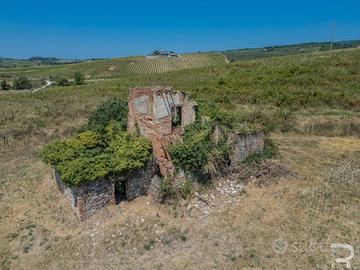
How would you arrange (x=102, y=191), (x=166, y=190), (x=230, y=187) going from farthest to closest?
(x=230, y=187) → (x=166, y=190) → (x=102, y=191)

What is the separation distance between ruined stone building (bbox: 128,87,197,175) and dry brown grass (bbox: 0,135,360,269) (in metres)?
2.17

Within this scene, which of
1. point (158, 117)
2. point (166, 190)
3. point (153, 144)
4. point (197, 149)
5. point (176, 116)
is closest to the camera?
point (166, 190)

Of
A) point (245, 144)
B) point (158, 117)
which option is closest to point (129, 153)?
point (158, 117)

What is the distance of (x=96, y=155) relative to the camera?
13.4 meters

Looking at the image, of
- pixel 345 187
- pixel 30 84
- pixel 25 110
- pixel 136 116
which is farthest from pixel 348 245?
pixel 30 84

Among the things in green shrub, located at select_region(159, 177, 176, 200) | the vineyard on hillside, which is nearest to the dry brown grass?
green shrub, located at select_region(159, 177, 176, 200)

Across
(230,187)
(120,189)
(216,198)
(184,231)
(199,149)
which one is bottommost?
(184,231)

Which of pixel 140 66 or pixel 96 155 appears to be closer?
pixel 96 155

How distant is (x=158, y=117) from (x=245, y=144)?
4419 millimetres

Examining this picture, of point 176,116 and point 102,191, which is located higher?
point 176,116

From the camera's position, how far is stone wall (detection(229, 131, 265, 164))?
1505 cm

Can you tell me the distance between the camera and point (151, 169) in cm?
1352

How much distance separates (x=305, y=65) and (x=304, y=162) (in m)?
26.8

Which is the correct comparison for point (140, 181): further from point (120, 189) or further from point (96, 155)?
point (96, 155)
